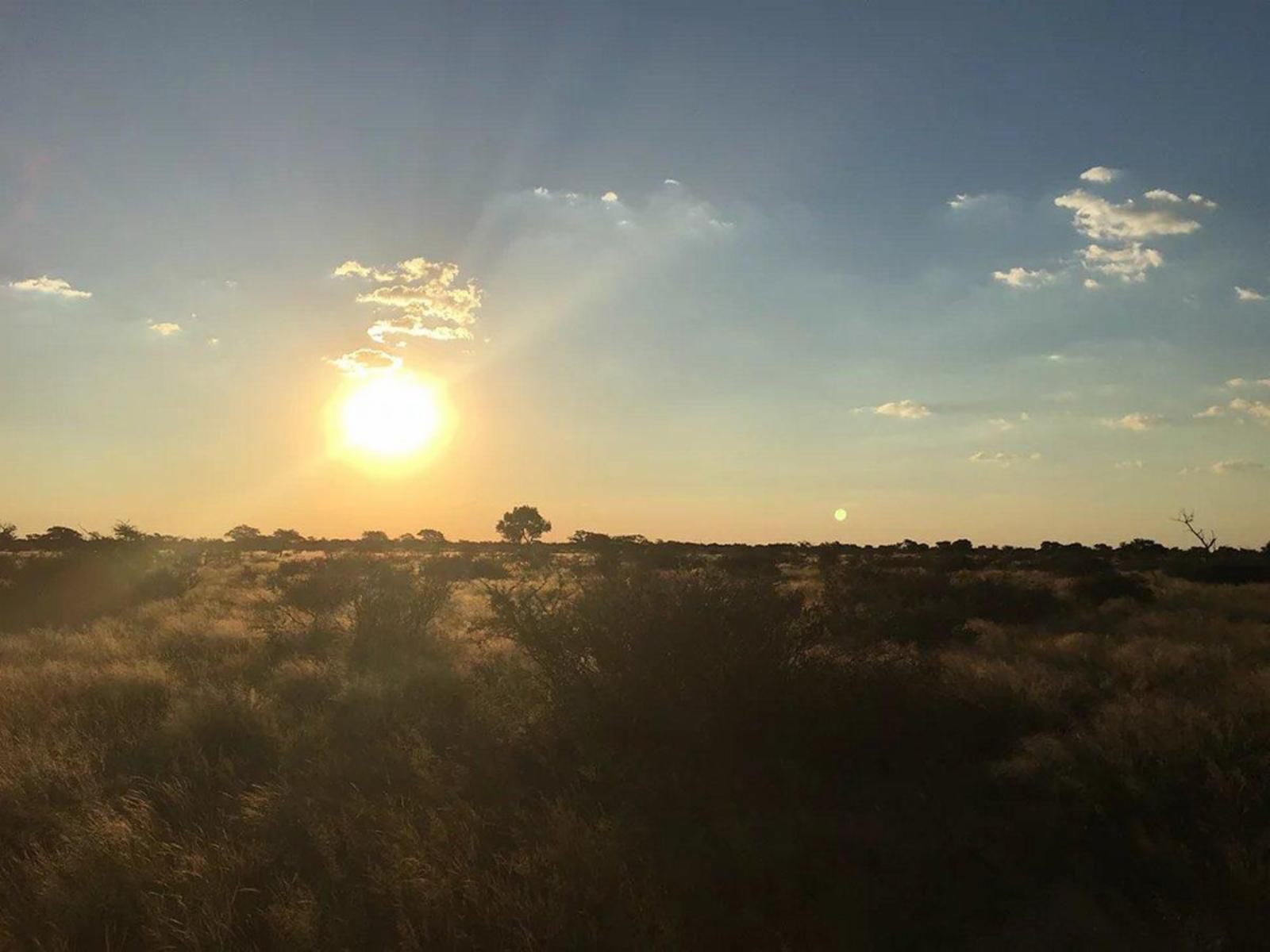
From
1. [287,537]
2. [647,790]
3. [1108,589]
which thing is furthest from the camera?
[287,537]

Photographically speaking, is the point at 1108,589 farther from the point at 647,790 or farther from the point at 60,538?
the point at 60,538

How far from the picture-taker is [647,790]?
7.17 meters

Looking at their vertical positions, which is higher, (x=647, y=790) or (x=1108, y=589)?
Result: (x=1108, y=589)

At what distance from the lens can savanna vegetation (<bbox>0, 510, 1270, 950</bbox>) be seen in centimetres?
530

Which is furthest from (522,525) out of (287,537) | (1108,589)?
(1108,589)

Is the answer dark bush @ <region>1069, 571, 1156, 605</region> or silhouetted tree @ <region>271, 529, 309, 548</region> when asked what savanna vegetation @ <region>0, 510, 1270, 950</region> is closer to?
dark bush @ <region>1069, 571, 1156, 605</region>

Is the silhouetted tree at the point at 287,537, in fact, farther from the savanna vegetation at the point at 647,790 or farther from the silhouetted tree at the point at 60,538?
the savanna vegetation at the point at 647,790

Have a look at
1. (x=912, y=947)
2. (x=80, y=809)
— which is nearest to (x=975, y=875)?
(x=912, y=947)

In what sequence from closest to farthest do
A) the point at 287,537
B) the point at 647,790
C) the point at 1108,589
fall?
Answer: the point at 647,790, the point at 1108,589, the point at 287,537

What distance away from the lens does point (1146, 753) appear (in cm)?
751

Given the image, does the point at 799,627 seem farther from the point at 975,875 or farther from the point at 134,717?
the point at 134,717

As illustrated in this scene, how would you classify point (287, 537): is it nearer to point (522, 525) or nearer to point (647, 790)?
point (522, 525)

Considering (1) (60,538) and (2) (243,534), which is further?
(2) (243,534)

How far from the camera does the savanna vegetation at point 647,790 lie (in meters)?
5.30
